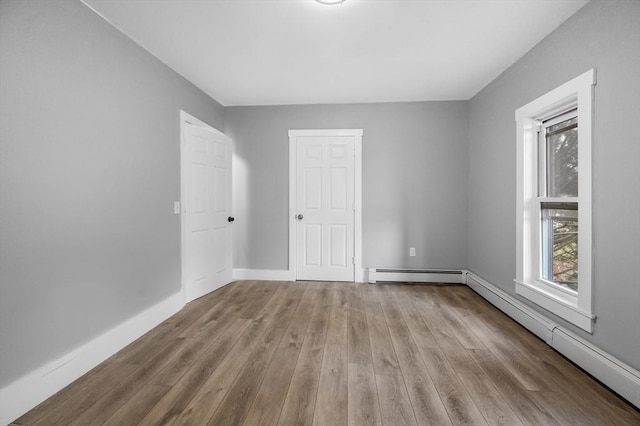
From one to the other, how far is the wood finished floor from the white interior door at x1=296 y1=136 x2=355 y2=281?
1.19m

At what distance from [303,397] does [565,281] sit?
2.36 metres

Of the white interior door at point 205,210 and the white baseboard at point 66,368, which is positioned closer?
the white baseboard at point 66,368

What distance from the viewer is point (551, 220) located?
8.42 ft

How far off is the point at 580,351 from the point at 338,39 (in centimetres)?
297

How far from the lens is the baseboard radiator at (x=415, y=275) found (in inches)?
157

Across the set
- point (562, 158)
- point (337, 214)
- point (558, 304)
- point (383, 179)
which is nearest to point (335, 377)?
point (558, 304)

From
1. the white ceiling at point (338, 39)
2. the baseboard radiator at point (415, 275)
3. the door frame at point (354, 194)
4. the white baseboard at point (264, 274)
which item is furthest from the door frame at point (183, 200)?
the baseboard radiator at point (415, 275)

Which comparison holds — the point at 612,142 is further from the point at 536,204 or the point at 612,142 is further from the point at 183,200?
the point at 183,200

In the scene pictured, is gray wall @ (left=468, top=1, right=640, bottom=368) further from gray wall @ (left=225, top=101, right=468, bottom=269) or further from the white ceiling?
gray wall @ (left=225, top=101, right=468, bottom=269)

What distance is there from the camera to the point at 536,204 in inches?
105

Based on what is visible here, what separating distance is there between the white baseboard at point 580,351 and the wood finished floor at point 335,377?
0.22 feet

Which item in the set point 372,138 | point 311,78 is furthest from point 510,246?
point 311,78

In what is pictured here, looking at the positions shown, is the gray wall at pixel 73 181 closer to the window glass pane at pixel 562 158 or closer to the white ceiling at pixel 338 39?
the white ceiling at pixel 338 39

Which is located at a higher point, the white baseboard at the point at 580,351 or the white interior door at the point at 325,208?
the white interior door at the point at 325,208
